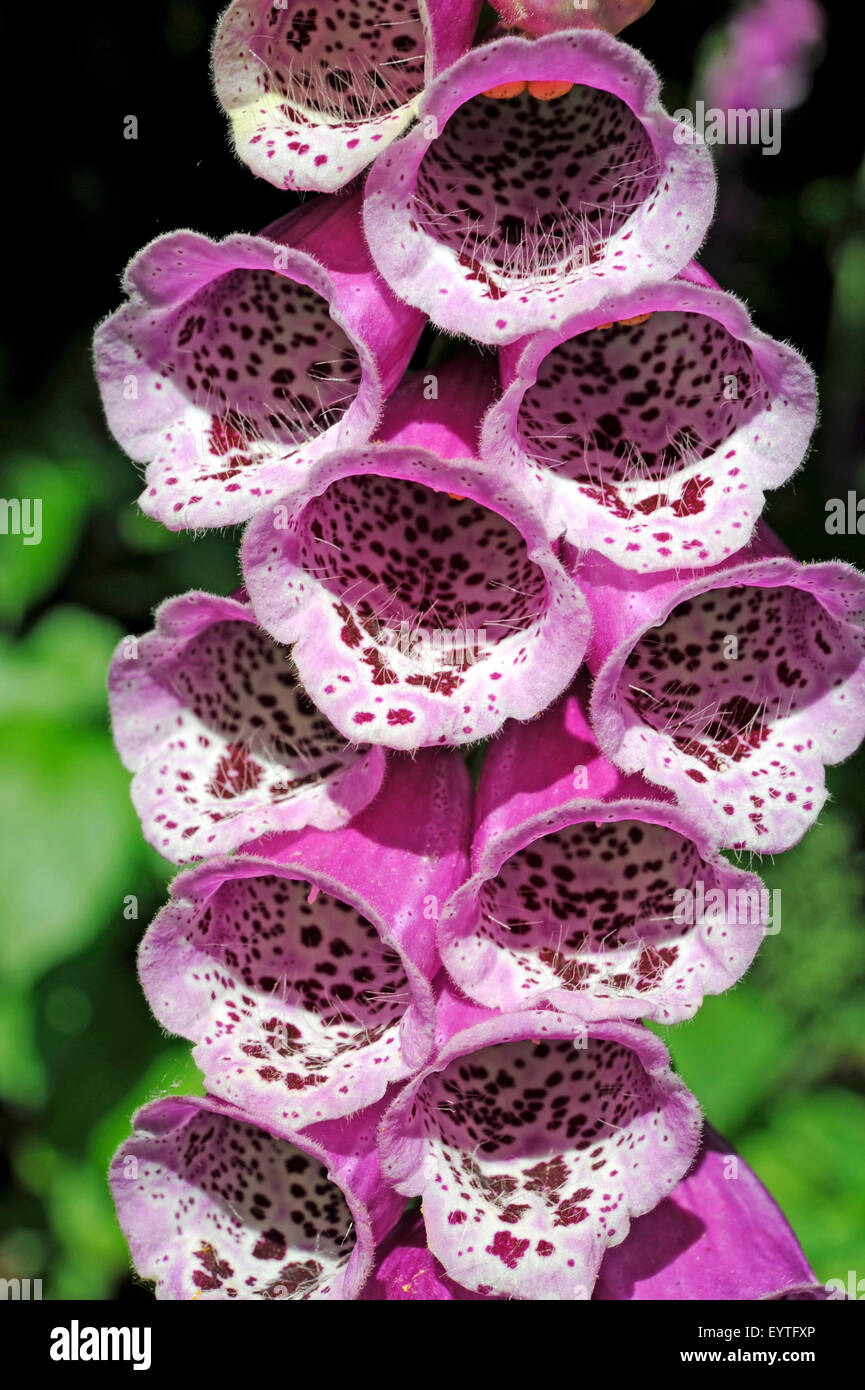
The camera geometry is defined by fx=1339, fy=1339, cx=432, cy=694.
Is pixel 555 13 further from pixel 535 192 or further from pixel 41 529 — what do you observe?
pixel 41 529

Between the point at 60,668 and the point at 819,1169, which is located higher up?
the point at 60,668

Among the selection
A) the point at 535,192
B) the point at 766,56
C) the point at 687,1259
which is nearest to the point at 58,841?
the point at 687,1259

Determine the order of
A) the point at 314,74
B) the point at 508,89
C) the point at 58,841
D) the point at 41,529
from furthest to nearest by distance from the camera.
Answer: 1. the point at 41,529
2. the point at 58,841
3. the point at 314,74
4. the point at 508,89

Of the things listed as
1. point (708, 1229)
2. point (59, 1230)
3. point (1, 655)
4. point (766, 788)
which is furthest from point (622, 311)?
point (59, 1230)

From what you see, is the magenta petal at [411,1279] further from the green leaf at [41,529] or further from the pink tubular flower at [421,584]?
the green leaf at [41,529]

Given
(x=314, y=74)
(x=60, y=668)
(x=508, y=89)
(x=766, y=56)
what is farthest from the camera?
(x=766, y=56)
